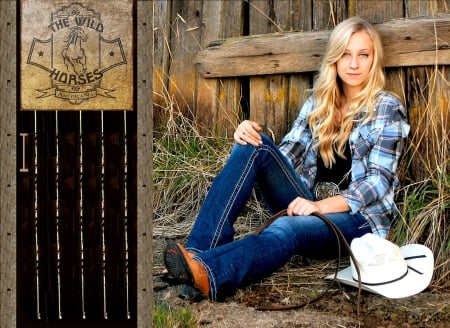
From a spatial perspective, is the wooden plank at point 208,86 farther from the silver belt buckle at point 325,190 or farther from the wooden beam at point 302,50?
the silver belt buckle at point 325,190

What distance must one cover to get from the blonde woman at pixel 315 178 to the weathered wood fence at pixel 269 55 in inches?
7.5

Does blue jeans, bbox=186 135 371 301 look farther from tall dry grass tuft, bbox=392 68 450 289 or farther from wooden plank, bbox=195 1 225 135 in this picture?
wooden plank, bbox=195 1 225 135

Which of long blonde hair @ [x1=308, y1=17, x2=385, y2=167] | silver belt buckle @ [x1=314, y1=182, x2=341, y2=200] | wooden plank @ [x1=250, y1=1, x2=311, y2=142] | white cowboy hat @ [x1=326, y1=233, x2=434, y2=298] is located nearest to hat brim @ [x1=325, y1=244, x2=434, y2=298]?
white cowboy hat @ [x1=326, y1=233, x2=434, y2=298]

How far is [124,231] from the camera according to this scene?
2.71 meters

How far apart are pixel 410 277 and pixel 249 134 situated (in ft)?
2.91

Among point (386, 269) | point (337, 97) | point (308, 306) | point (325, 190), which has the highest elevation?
point (337, 97)

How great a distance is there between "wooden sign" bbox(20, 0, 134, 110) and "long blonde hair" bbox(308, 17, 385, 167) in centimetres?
165

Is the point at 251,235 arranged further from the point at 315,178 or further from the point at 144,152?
the point at 144,152

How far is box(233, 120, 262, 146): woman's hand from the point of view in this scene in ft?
12.9

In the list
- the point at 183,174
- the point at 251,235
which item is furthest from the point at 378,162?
the point at 183,174

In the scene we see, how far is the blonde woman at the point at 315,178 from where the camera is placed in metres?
3.55

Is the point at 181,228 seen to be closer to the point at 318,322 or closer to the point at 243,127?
the point at 243,127

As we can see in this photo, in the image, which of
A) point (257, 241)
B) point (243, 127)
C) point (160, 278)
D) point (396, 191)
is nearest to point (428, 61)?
point (396, 191)

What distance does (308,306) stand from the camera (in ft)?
11.5
